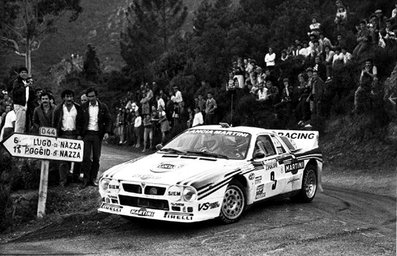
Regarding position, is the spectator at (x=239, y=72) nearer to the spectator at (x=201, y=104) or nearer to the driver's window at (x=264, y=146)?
the spectator at (x=201, y=104)

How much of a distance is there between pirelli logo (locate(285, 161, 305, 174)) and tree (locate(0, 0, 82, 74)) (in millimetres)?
33927

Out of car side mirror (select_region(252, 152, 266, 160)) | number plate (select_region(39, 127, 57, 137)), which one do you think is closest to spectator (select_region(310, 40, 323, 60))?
car side mirror (select_region(252, 152, 266, 160))

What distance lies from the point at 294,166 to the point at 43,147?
4.45m

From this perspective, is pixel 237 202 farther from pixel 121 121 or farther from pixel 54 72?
pixel 54 72

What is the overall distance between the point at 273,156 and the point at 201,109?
12313 mm

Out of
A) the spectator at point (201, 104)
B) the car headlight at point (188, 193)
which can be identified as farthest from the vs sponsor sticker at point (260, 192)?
the spectator at point (201, 104)

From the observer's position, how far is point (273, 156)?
33.8 feet

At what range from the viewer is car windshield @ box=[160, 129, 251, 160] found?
381 inches

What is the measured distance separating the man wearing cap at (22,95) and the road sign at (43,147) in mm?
4262

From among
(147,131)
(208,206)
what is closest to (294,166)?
(208,206)

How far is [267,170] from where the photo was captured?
9.88 metres

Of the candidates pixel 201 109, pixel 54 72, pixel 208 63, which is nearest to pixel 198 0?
pixel 54 72

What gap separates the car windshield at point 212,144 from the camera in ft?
31.8

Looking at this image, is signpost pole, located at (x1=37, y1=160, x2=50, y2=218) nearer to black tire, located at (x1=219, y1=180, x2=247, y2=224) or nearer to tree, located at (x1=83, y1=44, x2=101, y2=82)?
black tire, located at (x1=219, y1=180, x2=247, y2=224)
